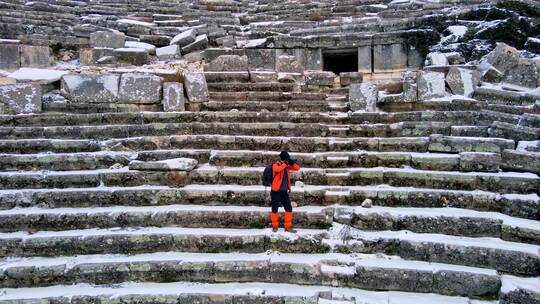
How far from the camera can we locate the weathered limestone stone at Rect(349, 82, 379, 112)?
8.05 m

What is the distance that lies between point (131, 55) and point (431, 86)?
25.4 ft

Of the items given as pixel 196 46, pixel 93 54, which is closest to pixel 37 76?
pixel 93 54

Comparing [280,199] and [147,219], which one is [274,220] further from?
[147,219]

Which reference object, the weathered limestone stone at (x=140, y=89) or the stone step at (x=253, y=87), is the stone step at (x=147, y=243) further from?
the stone step at (x=253, y=87)

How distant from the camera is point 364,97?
26.6ft

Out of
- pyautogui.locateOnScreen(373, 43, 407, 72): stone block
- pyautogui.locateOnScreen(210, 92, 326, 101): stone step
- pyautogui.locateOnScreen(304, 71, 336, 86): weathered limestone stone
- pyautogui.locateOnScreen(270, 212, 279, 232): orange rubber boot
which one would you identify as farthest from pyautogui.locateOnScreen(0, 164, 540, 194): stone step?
pyautogui.locateOnScreen(373, 43, 407, 72): stone block

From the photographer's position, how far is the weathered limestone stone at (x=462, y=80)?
7875 millimetres

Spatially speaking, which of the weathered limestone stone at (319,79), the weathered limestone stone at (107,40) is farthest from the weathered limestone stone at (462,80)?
the weathered limestone stone at (107,40)

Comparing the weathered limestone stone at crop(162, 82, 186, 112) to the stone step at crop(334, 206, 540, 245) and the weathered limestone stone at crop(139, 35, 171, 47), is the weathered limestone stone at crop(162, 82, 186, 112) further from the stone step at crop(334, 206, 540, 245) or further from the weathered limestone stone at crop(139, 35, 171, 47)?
the weathered limestone stone at crop(139, 35, 171, 47)

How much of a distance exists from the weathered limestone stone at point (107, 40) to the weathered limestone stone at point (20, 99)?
3584 millimetres

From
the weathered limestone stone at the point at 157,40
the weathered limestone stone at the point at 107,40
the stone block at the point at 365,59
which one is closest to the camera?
the stone block at the point at 365,59

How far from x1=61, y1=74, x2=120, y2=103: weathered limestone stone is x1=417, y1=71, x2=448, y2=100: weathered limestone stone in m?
6.32

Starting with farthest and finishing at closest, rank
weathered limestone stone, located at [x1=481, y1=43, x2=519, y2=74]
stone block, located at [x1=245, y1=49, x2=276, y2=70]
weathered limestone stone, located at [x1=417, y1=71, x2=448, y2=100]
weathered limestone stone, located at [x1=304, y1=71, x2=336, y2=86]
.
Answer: stone block, located at [x1=245, y1=49, x2=276, y2=70] < weathered limestone stone, located at [x1=304, y1=71, x2=336, y2=86] < weathered limestone stone, located at [x1=481, y1=43, x2=519, y2=74] < weathered limestone stone, located at [x1=417, y1=71, x2=448, y2=100]

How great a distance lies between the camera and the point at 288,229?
5297mm
